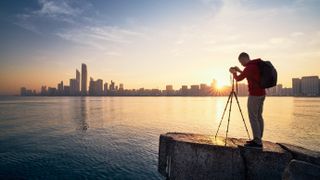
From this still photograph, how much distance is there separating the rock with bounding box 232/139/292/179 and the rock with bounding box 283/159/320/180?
3.17 ft

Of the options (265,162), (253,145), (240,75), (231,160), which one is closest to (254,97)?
(240,75)

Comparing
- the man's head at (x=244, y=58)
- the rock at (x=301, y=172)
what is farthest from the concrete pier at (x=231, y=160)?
the man's head at (x=244, y=58)

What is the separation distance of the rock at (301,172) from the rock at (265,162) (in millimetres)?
965

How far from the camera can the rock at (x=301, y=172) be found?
189 inches

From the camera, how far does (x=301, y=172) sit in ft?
15.9

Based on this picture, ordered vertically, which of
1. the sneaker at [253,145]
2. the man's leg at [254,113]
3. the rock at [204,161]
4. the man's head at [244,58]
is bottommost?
the rock at [204,161]

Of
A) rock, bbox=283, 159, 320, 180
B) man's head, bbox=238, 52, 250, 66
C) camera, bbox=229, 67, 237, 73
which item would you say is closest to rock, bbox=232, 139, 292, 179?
rock, bbox=283, 159, 320, 180

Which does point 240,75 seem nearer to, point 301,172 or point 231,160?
point 231,160

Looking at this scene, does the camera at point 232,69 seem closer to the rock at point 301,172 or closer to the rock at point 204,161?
the rock at point 204,161

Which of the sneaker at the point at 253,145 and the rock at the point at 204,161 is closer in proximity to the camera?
the rock at the point at 204,161

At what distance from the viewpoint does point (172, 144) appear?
6.70m

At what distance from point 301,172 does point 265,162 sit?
1169mm

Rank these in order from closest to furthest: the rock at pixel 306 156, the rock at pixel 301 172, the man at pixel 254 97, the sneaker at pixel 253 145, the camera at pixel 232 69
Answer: the rock at pixel 301 172 < the rock at pixel 306 156 < the sneaker at pixel 253 145 < the man at pixel 254 97 < the camera at pixel 232 69

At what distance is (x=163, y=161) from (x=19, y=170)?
912cm
